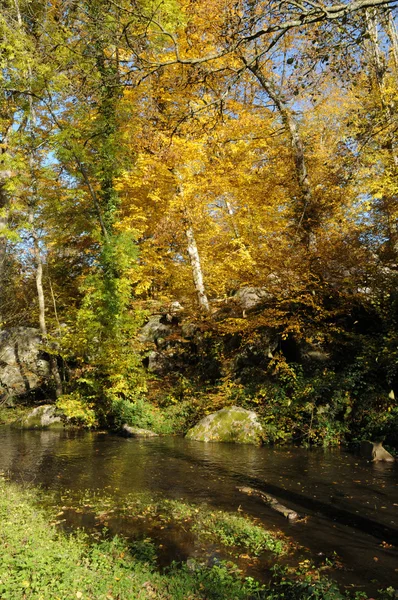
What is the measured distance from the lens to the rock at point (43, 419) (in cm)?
1505

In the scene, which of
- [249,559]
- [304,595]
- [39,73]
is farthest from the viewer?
[39,73]

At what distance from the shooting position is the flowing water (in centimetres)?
543

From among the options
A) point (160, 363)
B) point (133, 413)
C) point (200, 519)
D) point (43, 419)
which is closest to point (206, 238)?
point (160, 363)

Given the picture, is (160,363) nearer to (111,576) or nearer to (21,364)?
(21,364)

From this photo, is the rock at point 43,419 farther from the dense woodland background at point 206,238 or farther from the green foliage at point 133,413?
the green foliage at point 133,413

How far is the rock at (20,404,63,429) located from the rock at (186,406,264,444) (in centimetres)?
517

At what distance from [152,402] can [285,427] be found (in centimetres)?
526

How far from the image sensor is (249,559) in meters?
5.11

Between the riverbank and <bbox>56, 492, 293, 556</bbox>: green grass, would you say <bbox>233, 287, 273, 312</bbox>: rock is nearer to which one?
<bbox>56, 492, 293, 556</bbox>: green grass

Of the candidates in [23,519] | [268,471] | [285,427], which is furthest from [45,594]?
[285,427]

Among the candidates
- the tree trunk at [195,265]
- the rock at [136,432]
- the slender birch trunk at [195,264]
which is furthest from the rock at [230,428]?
the tree trunk at [195,265]

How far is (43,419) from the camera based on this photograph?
50.0 ft

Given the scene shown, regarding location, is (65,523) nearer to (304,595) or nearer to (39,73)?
(304,595)

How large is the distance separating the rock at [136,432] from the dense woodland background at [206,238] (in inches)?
20.5
